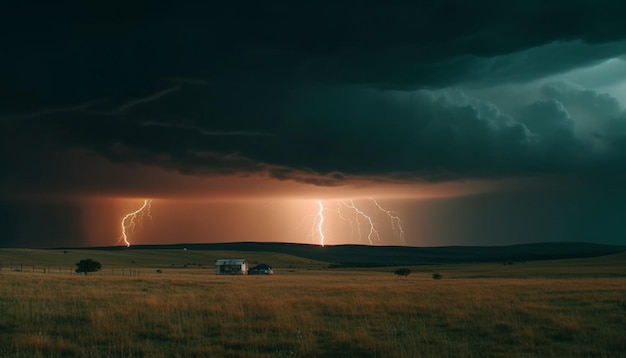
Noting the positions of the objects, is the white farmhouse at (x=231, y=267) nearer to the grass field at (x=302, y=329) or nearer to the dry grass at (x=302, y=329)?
the grass field at (x=302, y=329)

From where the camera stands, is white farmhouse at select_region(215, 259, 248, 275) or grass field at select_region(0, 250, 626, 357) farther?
white farmhouse at select_region(215, 259, 248, 275)

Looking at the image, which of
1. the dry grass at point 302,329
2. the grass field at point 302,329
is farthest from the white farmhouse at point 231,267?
the dry grass at point 302,329

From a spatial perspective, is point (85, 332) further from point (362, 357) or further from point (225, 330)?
point (362, 357)

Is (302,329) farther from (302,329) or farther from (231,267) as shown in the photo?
→ (231,267)

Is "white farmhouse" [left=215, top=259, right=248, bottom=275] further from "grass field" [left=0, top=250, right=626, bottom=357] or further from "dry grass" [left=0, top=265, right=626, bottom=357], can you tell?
"dry grass" [left=0, top=265, right=626, bottom=357]

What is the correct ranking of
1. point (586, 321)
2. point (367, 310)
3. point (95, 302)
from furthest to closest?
point (95, 302) → point (367, 310) → point (586, 321)

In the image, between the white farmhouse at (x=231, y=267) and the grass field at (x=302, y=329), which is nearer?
the grass field at (x=302, y=329)

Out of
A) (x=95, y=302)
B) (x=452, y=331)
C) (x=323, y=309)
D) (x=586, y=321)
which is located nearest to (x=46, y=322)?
(x=95, y=302)

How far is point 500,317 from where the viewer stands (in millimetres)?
24734

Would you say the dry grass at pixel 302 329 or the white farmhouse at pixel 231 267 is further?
the white farmhouse at pixel 231 267

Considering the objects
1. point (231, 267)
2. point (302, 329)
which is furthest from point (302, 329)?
point (231, 267)

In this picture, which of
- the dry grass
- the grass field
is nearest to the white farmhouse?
the grass field

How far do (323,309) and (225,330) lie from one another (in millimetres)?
8643

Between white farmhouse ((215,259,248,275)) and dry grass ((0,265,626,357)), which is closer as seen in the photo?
dry grass ((0,265,626,357))
